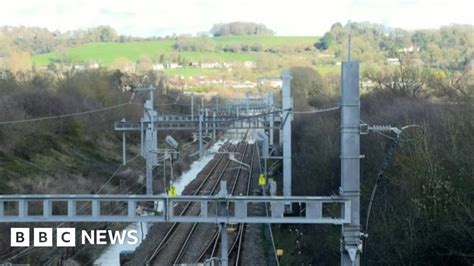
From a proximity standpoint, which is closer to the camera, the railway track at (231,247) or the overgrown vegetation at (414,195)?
the overgrown vegetation at (414,195)

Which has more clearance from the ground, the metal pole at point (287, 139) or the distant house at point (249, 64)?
the distant house at point (249, 64)

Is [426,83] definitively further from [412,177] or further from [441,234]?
[441,234]

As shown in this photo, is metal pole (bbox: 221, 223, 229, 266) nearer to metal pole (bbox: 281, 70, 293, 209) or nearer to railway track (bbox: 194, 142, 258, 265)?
railway track (bbox: 194, 142, 258, 265)

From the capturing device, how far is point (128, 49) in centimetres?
12231

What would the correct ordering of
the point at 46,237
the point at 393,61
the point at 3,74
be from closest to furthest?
the point at 46,237 → the point at 393,61 → the point at 3,74

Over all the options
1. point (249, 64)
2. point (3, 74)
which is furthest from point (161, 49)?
point (3, 74)

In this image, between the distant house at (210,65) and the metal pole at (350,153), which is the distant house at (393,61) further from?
the distant house at (210,65)

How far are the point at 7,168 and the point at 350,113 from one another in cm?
2277

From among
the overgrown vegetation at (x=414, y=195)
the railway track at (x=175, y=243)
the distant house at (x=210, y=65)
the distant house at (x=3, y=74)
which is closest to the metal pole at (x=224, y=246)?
the overgrown vegetation at (x=414, y=195)

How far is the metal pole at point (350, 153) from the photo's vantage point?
28.0ft

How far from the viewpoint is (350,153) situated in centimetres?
870

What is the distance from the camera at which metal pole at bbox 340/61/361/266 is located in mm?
8539

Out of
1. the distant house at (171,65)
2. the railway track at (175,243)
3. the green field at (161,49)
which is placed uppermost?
the green field at (161,49)

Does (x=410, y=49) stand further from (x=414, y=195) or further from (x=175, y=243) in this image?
(x=414, y=195)
